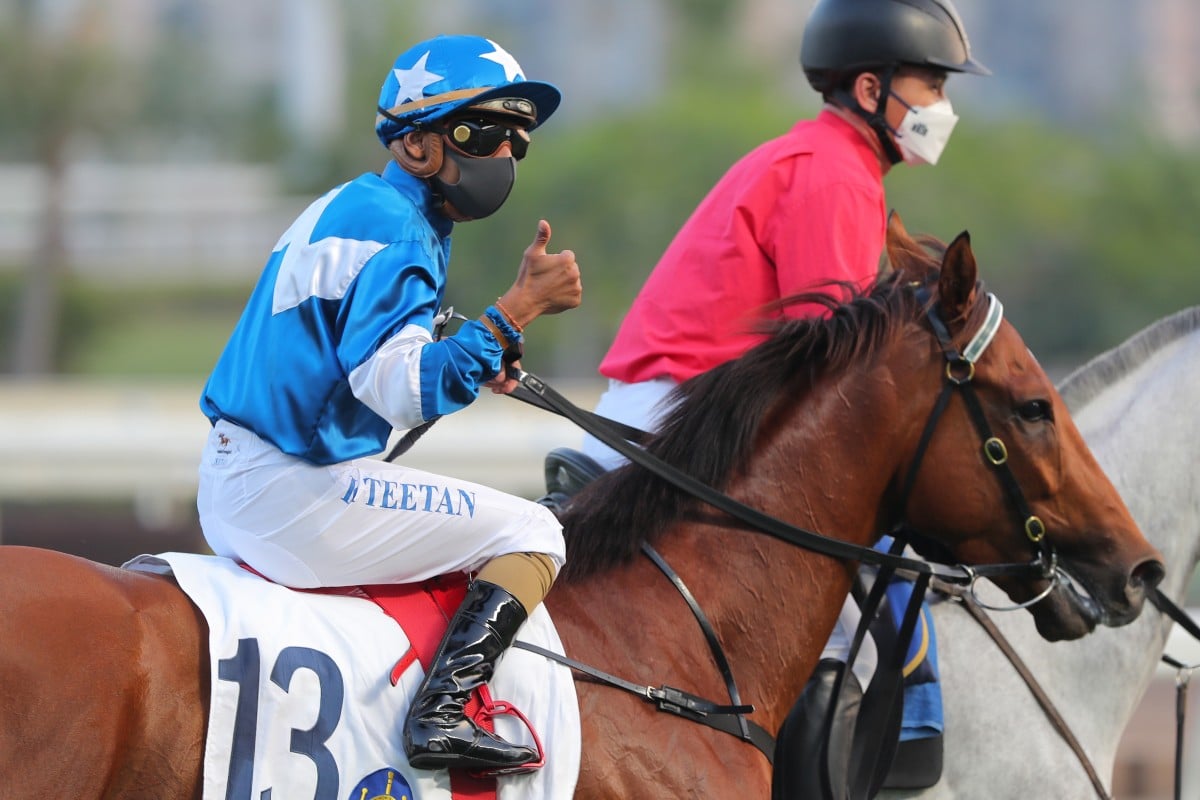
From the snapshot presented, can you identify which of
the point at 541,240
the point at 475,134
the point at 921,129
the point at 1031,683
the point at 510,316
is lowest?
the point at 1031,683

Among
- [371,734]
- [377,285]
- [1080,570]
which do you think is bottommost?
[371,734]

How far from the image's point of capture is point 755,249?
4.23 metres

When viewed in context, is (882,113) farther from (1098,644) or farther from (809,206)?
(1098,644)

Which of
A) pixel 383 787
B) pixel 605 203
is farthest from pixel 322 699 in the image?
pixel 605 203

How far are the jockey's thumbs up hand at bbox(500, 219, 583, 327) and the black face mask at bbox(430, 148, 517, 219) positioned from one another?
0.60ft

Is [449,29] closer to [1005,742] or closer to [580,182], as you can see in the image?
[580,182]

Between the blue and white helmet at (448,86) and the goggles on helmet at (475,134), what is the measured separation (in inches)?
1.4

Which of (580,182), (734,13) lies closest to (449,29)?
(734,13)

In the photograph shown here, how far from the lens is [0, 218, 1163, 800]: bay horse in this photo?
340 centimetres

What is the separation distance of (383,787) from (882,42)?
256cm

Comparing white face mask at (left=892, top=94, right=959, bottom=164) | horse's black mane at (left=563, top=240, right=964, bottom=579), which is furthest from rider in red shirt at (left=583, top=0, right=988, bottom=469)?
horse's black mane at (left=563, top=240, right=964, bottom=579)

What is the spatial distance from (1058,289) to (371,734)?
41832 millimetres

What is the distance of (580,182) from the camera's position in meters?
38.2

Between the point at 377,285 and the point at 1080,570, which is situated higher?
the point at 377,285
